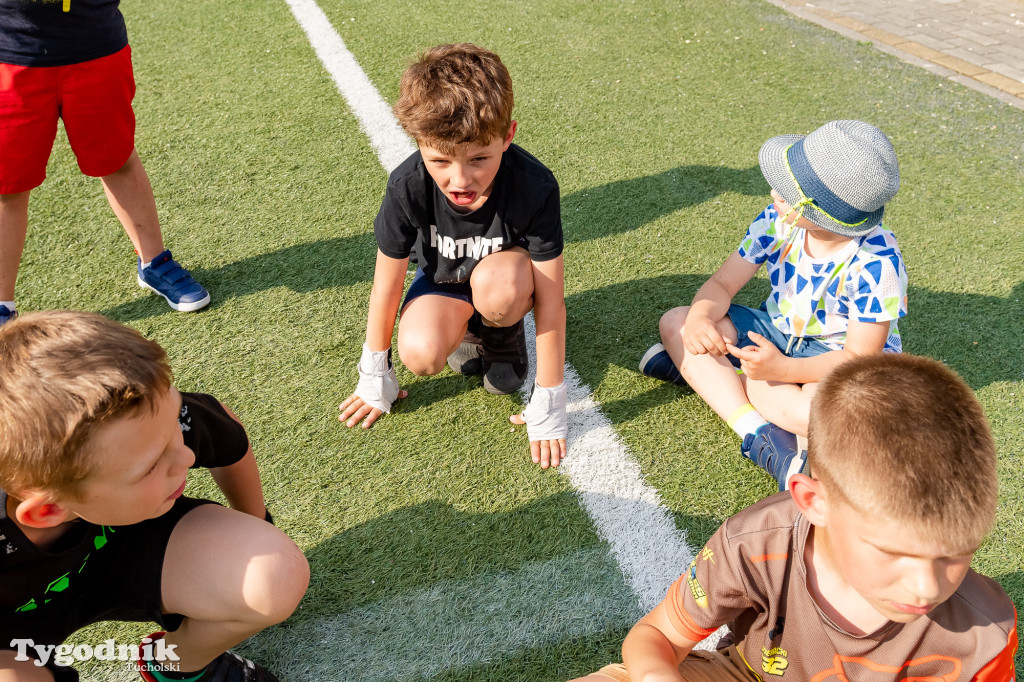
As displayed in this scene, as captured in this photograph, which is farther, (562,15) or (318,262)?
(562,15)

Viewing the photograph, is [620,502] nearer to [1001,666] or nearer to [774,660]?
[774,660]

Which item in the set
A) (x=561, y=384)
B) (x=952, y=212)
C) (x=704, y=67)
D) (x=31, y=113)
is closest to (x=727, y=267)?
(x=561, y=384)

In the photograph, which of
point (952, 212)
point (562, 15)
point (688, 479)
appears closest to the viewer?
point (688, 479)

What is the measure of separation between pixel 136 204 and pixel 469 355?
150 cm

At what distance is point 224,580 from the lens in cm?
173

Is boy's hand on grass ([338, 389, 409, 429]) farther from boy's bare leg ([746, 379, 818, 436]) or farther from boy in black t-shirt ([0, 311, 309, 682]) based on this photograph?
boy's bare leg ([746, 379, 818, 436])

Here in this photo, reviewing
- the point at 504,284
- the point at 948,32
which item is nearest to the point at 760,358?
the point at 504,284

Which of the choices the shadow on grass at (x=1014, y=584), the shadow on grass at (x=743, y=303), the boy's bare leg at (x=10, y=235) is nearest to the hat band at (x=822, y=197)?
the shadow on grass at (x=743, y=303)

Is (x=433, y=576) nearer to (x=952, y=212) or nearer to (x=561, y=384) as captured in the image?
(x=561, y=384)

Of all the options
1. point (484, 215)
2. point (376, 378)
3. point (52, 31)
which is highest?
point (52, 31)

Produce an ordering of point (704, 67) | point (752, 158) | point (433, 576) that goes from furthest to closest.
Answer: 1. point (704, 67)
2. point (752, 158)
3. point (433, 576)

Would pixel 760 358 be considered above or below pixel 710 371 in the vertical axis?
above

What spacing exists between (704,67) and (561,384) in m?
3.29

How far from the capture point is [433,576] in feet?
7.09
